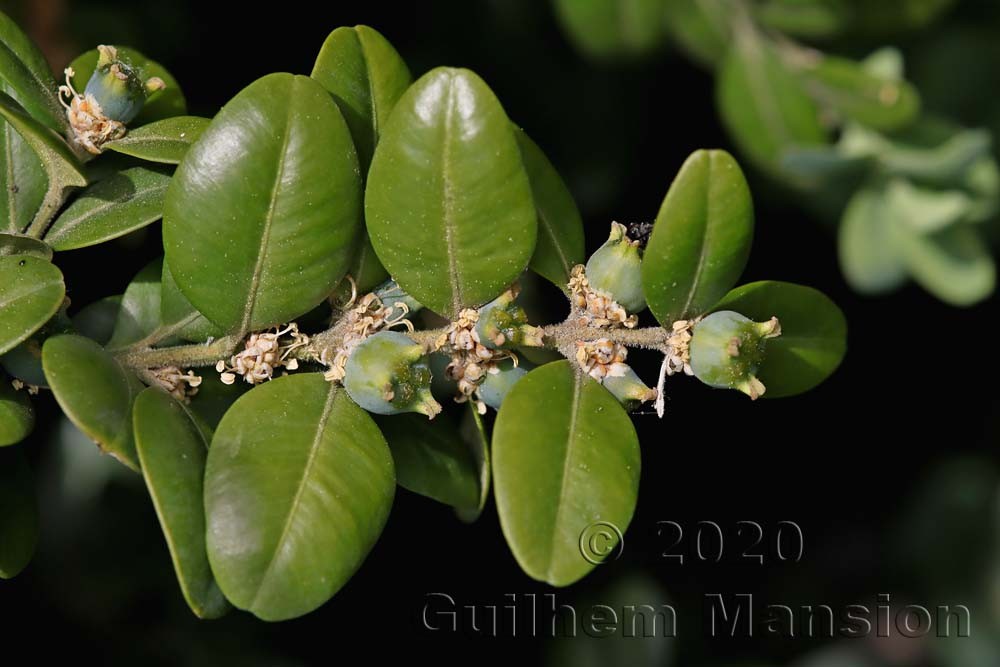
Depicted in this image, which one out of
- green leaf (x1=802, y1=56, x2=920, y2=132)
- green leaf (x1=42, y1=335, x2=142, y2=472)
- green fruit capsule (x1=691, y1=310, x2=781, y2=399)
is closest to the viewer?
green leaf (x1=42, y1=335, x2=142, y2=472)

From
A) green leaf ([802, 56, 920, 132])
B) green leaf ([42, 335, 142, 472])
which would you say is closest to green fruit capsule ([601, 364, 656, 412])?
green leaf ([42, 335, 142, 472])

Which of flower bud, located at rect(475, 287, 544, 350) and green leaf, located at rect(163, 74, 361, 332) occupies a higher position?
green leaf, located at rect(163, 74, 361, 332)

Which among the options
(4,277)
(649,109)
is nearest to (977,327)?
(649,109)

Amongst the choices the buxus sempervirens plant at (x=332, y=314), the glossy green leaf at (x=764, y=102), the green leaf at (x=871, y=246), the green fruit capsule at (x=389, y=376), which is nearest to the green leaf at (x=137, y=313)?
the buxus sempervirens plant at (x=332, y=314)

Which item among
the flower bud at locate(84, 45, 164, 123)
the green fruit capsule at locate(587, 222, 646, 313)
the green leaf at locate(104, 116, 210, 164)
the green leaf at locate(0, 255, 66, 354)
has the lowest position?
the green fruit capsule at locate(587, 222, 646, 313)

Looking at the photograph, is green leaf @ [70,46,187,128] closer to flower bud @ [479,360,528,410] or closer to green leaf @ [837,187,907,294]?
flower bud @ [479,360,528,410]

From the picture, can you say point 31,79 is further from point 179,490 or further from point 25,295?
point 179,490

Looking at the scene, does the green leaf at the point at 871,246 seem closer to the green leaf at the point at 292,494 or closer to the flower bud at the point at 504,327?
the flower bud at the point at 504,327
